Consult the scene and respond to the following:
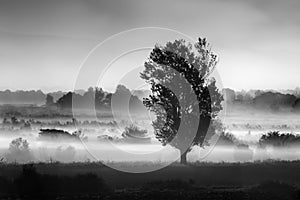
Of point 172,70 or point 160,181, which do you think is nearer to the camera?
point 160,181

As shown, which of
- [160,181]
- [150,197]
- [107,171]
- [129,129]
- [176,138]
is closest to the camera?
[150,197]

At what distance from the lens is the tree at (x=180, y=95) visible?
6775 cm

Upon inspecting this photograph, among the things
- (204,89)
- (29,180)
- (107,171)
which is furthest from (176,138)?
(29,180)

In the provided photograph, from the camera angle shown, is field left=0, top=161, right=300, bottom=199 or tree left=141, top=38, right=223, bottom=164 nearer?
field left=0, top=161, right=300, bottom=199

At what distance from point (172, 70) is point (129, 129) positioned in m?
10.3

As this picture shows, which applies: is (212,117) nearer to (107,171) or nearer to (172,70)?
(172,70)

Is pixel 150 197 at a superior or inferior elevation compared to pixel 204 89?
inferior

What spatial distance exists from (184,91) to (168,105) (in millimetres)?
2581

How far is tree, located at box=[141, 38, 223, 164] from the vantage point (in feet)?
222

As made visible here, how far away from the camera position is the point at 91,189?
48125mm

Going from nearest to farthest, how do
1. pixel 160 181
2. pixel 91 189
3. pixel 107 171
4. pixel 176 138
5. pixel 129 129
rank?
1. pixel 91 189
2. pixel 160 181
3. pixel 107 171
4. pixel 176 138
5. pixel 129 129

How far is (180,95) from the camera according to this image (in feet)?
225

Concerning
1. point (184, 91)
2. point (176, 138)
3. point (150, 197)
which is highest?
point (184, 91)

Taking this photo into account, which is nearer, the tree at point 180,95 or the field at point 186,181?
the field at point 186,181
